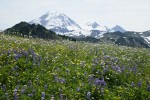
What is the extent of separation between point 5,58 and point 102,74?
4356 mm

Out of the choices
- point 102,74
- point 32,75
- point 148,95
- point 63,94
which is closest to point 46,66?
point 32,75

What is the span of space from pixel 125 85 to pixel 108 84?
0.75 m

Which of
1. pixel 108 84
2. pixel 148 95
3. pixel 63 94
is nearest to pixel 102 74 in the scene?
pixel 108 84

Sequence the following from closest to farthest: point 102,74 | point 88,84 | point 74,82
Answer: point 88,84 < point 74,82 < point 102,74

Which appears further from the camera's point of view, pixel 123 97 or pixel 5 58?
pixel 5 58

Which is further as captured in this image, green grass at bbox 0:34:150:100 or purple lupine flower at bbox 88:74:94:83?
purple lupine flower at bbox 88:74:94:83

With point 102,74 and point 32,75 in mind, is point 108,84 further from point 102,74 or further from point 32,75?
point 32,75

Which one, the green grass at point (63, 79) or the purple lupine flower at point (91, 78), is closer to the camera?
the green grass at point (63, 79)

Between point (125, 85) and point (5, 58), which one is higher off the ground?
point (5, 58)

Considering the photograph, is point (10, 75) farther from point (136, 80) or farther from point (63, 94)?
point (136, 80)

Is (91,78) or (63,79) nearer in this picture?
(63,79)

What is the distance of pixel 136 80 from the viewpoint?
13.0 m

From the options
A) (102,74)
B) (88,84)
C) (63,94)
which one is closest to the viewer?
(63,94)

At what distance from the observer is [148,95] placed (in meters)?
11.4
